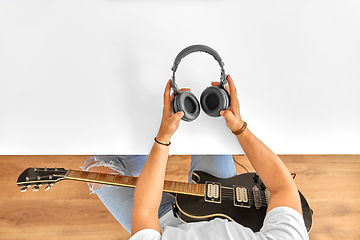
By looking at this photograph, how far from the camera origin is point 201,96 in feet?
2.21

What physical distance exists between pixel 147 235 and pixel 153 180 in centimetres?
16

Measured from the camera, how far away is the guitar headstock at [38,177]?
0.77 m

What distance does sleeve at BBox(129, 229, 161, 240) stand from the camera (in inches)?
21.8

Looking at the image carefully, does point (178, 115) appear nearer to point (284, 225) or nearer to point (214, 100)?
point (214, 100)

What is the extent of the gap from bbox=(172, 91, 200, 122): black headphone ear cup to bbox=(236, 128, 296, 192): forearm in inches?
6.9

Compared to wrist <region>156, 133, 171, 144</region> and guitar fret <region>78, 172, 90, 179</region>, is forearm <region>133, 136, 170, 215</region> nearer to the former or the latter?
wrist <region>156, 133, 171, 144</region>

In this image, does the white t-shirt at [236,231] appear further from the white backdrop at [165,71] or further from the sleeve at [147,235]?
the white backdrop at [165,71]

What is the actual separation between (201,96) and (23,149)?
613 millimetres

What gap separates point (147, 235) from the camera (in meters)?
0.56

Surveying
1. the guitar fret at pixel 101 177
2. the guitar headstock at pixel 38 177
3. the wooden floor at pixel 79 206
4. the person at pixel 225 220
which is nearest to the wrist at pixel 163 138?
the person at pixel 225 220

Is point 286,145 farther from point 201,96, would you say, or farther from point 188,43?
point 188,43

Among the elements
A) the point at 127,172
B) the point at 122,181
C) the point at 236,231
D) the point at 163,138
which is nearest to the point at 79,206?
the point at 127,172

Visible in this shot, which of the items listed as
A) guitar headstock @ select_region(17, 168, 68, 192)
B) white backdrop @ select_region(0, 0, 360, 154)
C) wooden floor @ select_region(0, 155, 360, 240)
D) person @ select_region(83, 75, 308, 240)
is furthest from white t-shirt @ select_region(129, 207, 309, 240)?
wooden floor @ select_region(0, 155, 360, 240)

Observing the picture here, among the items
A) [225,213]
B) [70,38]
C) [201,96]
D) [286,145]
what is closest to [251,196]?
[225,213]
